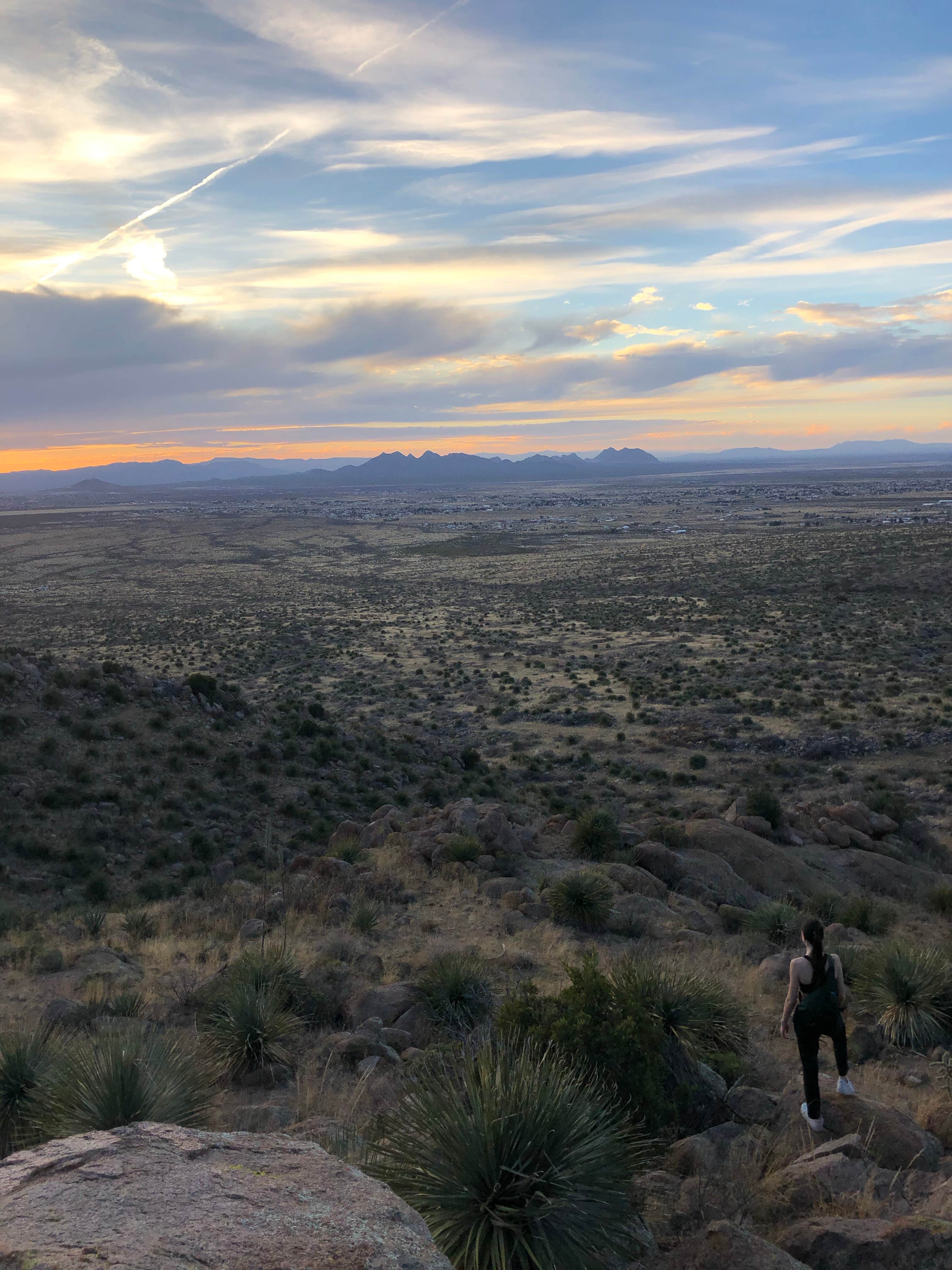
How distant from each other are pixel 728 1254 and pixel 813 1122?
2238mm

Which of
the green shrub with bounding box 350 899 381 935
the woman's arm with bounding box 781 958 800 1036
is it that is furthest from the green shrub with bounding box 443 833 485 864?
the woman's arm with bounding box 781 958 800 1036

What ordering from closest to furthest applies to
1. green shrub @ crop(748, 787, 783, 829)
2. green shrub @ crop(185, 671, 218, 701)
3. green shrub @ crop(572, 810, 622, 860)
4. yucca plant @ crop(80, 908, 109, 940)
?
yucca plant @ crop(80, 908, 109, 940) < green shrub @ crop(572, 810, 622, 860) < green shrub @ crop(748, 787, 783, 829) < green shrub @ crop(185, 671, 218, 701)

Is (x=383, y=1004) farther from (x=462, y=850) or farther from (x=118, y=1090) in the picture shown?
(x=462, y=850)

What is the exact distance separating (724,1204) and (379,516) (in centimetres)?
17418

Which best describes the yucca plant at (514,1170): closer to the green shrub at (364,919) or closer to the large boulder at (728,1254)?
the large boulder at (728,1254)

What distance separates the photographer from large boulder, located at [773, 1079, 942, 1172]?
17.0 ft

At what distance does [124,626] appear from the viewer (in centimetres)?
5194

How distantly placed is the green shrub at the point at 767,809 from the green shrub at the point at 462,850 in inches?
250

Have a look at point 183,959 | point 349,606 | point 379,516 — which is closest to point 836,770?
point 183,959

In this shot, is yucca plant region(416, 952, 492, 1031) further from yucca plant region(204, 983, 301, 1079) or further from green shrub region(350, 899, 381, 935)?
green shrub region(350, 899, 381, 935)

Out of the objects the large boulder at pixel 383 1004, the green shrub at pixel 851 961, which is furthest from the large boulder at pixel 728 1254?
the green shrub at pixel 851 961

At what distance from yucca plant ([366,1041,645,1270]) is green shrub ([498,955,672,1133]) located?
2.79 feet

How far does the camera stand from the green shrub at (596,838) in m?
14.2

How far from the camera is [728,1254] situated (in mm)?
3713
